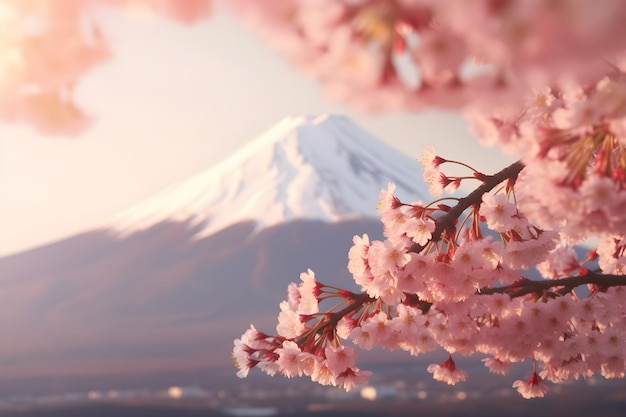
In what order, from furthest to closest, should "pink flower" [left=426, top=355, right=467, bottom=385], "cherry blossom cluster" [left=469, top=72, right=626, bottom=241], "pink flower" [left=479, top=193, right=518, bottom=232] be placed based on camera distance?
"pink flower" [left=426, top=355, right=467, bottom=385] → "pink flower" [left=479, top=193, right=518, bottom=232] → "cherry blossom cluster" [left=469, top=72, right=626, bottom=241]

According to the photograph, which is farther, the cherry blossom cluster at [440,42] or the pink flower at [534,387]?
the pink flower at [534,387]

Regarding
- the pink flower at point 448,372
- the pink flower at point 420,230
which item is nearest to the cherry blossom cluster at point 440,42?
the pink flower at point 420,230

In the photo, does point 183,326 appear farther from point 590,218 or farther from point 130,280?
point 590,218

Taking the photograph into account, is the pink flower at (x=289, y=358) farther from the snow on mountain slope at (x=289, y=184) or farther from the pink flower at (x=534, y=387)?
the snow on mountain slope at (x=289, y=184)

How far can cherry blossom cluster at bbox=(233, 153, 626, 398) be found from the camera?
1979 millimetres

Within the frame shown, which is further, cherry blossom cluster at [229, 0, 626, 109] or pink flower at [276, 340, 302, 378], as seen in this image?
pink flower at [276, 340, 302, 378]

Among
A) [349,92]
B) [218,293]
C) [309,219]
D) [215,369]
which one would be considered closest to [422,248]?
[349,92]

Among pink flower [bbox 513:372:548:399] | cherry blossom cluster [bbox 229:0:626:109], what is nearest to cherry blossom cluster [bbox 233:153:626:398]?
pink flower [bbox 513:372:548:399]

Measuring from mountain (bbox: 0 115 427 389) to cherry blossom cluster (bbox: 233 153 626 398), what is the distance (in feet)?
121

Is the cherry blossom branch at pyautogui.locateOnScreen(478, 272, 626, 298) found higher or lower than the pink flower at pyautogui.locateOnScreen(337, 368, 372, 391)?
higher

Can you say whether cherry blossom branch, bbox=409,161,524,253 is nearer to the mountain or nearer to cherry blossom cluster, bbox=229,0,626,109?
cherry blossom cluster, bbox=229,0,626,109

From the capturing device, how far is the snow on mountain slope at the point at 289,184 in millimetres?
47406

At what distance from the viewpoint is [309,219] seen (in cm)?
4747

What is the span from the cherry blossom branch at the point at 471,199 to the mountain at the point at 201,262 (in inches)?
1467
